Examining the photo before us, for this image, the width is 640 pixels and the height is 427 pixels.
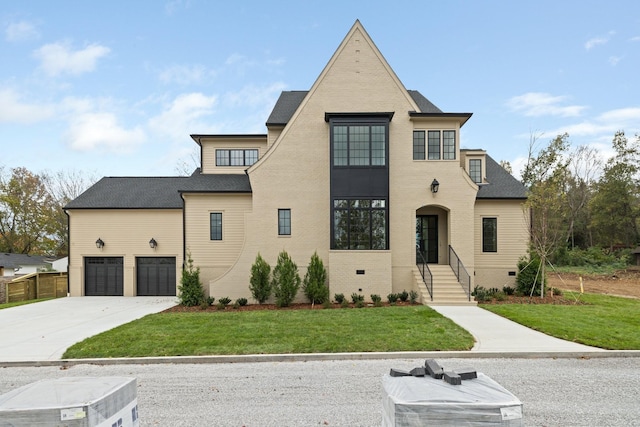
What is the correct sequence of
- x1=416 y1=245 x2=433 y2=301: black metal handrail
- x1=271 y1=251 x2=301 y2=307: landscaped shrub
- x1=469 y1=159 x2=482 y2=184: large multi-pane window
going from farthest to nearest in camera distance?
x1=469 y1=159 x2=482 y2=184: large multi-pane window → x1=271 y1=251 x2=301 y2=307: landscaped shrub → x1=416 y1=245 x2=433 y2=301: black metal handrail

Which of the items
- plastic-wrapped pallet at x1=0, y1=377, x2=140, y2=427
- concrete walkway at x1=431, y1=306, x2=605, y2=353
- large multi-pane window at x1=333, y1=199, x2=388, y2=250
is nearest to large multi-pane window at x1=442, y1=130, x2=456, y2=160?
large multi-pane window at x1=333, y1=199, x2=388, y2=250

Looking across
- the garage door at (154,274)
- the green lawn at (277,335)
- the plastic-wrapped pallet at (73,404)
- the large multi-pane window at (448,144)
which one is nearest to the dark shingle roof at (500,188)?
the large multi-pane window at (448,144)

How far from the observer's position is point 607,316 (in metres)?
11.3

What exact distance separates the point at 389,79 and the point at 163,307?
47.3 ft

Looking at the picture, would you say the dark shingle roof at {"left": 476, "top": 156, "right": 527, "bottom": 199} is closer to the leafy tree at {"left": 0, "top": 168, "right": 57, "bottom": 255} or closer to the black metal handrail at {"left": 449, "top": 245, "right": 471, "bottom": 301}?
the black metal handrail at {"left": 449, "top": 245, "right": 471, "bottom": 301}

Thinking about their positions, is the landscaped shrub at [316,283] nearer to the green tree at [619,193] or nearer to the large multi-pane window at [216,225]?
the large multi-pane window at [216,225]

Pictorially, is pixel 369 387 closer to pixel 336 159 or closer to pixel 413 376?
pixel 413 376

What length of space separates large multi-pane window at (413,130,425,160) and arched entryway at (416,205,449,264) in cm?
260

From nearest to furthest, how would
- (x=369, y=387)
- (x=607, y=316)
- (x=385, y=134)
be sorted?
1. (x=369, y=387)
2. (x=607, y=316)
3. (x=385, y=134)

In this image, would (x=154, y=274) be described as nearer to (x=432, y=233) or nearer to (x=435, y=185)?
(x=432, y=233)

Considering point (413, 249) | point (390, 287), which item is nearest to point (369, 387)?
point (390, 287)

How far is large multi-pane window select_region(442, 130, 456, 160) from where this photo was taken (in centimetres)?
1598

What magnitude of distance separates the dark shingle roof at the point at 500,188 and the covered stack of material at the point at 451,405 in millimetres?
16249

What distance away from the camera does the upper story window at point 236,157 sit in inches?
750
